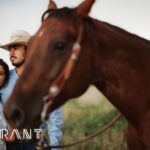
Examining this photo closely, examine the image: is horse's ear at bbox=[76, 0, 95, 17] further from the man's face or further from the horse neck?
the man's face

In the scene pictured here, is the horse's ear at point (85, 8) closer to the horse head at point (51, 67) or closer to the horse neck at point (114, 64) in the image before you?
the horse head at point (51, 67)

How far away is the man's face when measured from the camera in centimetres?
412

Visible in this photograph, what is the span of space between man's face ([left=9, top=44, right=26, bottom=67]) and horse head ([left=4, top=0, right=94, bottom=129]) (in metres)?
1.49

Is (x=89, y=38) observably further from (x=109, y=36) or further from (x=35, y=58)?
(x=35, y=58)

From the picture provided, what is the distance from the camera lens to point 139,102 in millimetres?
2682

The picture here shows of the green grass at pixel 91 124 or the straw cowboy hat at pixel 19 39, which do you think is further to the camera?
the green grass at pixel 91 124

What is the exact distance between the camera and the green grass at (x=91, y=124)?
8570 millimetres

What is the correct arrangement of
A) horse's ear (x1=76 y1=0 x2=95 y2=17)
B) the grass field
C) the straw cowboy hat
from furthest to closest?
the grass field → the straw cowboy hat → horse's ear (x1=76 y1=0 x2=95 y2=17)

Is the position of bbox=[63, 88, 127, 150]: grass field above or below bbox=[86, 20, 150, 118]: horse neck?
below

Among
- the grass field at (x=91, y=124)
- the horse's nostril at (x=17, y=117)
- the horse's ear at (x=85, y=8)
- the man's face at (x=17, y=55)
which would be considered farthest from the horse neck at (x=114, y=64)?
the grass field at (x=91, y=124)

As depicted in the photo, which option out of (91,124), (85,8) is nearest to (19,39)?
(85,8)

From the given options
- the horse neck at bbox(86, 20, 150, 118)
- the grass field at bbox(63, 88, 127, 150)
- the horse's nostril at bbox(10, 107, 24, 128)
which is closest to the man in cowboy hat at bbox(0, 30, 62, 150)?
the horse neck at bbox(86, 20, 150, 118)

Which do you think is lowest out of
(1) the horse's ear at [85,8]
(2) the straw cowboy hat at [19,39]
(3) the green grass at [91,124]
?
(3) the green grass at [91,124]

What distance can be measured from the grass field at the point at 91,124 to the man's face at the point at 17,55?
4481mm
